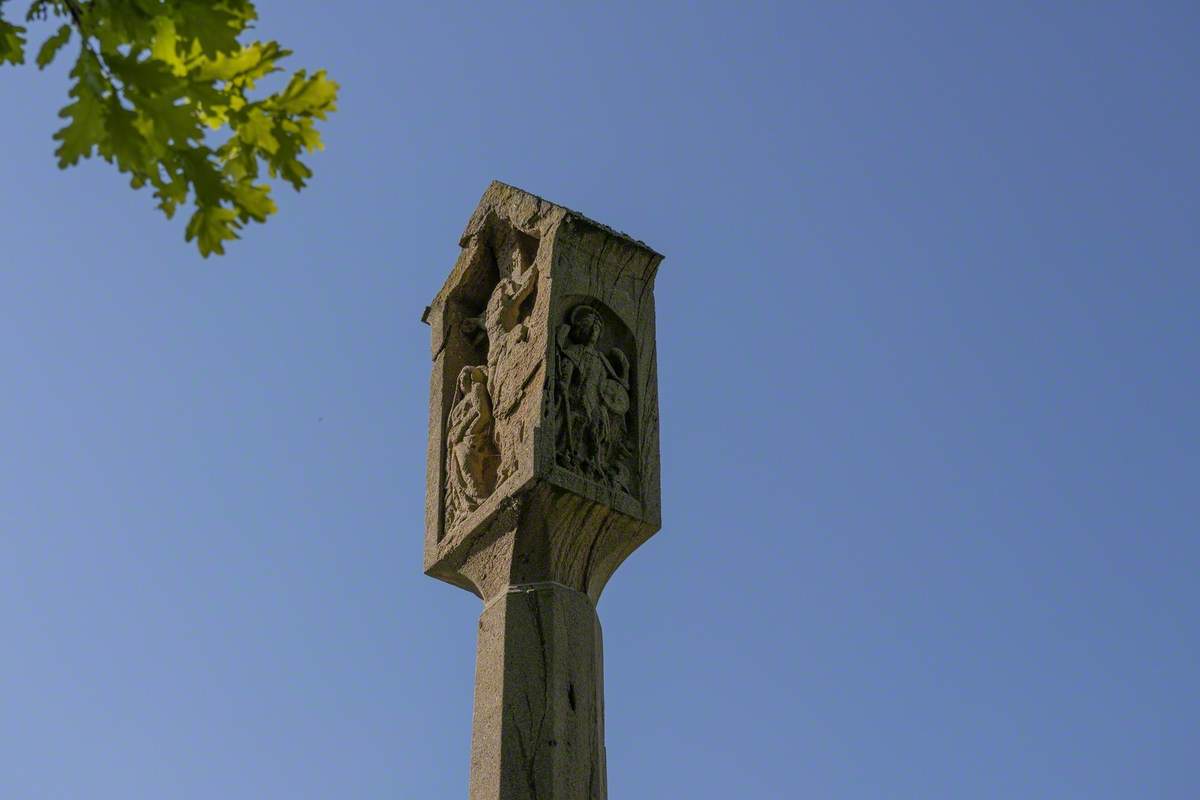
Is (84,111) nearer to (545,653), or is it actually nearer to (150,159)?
(150,159)

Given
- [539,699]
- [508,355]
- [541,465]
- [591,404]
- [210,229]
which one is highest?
[508,355]

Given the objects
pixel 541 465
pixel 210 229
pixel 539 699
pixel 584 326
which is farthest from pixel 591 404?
pixel 210 229

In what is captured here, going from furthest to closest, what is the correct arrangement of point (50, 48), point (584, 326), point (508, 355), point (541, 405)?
point (508, 355), point (584, 326), point (541, 405), point (50, 48)

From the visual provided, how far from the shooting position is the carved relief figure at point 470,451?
8.41 meters

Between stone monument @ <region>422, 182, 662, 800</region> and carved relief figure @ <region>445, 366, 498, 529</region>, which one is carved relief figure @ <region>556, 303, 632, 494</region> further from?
carved relief figure @ <region>445, 366, 498, 529</region>

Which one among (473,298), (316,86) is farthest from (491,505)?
(316,86)

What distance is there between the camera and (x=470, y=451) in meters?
8.48

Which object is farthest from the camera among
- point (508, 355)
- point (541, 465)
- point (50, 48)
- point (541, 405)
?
point (508, 355)

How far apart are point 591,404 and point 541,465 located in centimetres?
56

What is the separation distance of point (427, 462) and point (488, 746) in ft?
6.41

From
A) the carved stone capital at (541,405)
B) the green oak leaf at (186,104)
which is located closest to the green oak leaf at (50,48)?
the green oak leaf at (186,104)

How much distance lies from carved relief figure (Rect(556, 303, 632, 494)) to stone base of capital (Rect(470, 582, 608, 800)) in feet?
1.92

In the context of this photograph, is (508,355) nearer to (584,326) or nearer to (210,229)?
(584,326)

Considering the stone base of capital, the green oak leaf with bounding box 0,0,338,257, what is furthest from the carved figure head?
the green oak leaf with bounding box 0,0,338,257
